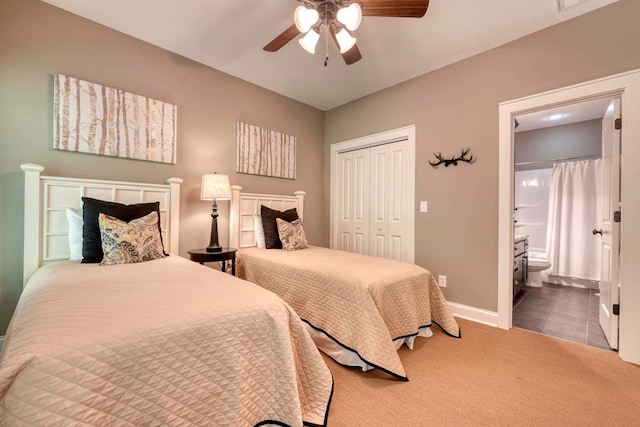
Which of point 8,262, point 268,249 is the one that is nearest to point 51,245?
point 8,262

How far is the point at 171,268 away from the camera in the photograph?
1782mm

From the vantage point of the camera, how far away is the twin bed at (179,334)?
0.79 m

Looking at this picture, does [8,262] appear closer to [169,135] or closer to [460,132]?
[169,135]

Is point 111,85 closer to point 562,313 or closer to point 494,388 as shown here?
point 494,388

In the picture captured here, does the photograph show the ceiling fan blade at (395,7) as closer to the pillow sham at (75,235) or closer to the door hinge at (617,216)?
the door hinge at (617,216)

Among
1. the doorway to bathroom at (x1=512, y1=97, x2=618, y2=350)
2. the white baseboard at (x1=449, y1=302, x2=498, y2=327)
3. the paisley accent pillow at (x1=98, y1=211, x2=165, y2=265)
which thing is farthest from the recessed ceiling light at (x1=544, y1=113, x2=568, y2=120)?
the paisley accent pillow at (x1=98, y1=211, x2=165, y2=265)

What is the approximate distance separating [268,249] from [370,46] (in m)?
2.34

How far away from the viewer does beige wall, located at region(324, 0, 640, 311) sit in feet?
6.76

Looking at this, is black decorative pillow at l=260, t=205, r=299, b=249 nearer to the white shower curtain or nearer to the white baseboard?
the white baseboard

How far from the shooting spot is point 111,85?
2.37m

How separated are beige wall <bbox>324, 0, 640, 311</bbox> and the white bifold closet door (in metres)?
0.26

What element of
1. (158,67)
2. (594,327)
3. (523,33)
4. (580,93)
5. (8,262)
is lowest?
(594,327)

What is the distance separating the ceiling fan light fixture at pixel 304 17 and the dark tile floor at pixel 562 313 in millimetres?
3214

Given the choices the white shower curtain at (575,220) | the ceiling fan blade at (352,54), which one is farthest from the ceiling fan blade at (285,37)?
the white shower curtain at (575,220)
